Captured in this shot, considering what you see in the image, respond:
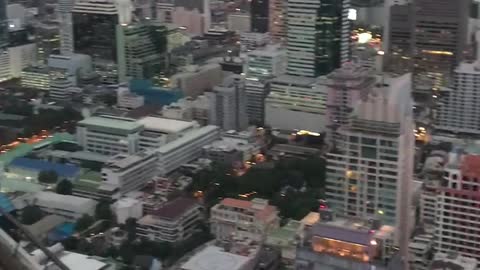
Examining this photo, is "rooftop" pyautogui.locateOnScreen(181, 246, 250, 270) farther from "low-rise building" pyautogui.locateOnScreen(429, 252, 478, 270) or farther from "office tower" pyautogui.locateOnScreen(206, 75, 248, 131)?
"office tower" pyautogui.locateOnScreen(206, 75, 248, 131)

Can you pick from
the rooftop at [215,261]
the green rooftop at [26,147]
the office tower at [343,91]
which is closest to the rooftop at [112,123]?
the green rooftop at [26,147]

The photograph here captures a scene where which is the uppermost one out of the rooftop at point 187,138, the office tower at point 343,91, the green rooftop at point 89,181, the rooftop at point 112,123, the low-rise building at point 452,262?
the office tower at point 343,91

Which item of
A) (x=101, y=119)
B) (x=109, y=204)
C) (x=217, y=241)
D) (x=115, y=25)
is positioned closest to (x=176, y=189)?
(x=109, y=204)

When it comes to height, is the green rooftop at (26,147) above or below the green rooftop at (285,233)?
above

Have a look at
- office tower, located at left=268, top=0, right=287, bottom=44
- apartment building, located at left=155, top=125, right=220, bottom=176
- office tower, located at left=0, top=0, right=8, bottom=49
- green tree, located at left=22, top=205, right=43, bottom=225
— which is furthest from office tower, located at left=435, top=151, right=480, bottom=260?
office tower, located at left=0, top=0, right=8, bottom=49

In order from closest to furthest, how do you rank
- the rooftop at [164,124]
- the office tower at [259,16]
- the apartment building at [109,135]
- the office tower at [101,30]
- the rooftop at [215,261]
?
the rooftop at [215,261]
the apartment building at [109,135]
the rooftop at [164,124]
the office tower at [101,30]
the office tower at [259,16]

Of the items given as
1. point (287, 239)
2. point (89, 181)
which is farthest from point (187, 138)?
point (287, 239)

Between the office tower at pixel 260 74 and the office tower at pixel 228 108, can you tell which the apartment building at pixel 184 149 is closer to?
the office tower at pixel 228 108
